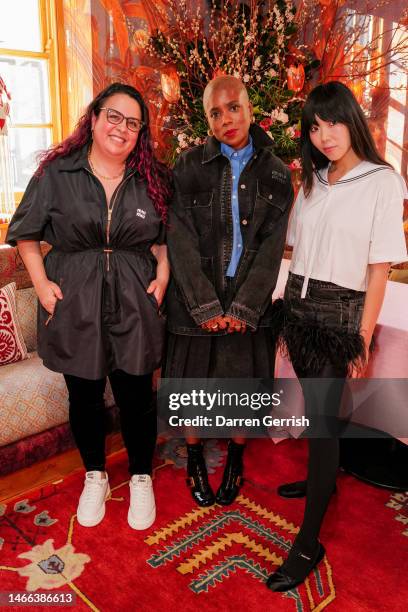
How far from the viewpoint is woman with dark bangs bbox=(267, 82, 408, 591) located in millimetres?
1411

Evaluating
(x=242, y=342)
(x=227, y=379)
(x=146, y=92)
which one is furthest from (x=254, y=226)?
(x=146, y=92)

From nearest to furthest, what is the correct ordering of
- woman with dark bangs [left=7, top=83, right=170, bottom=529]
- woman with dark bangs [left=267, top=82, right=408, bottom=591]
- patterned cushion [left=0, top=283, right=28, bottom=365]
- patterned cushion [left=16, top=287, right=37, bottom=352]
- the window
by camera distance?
woman with dark bangs [left=267, top=82, right=408, bottom=591] → woman with dark bangs [left=7, top=83, right=170, bottom=529] → patterned cushion [left=0, top=283, right=28, bottom=365] → patterned cushion [left=16, top=287, right=37, bottom=352] → the window

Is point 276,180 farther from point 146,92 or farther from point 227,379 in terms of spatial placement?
point 146,92

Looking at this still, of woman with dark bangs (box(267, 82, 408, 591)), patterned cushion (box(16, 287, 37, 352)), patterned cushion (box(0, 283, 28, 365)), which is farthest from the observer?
patterned cushion (box(16, 287, 37, 352))

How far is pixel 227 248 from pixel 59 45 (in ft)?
7.20

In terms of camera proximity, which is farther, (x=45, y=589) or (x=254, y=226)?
(x=254, y=226)

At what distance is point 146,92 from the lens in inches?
137

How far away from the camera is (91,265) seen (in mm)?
1667

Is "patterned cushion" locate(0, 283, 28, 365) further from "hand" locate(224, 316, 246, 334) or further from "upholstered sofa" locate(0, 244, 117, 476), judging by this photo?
"hand" locate(224, 316, 246, 334)

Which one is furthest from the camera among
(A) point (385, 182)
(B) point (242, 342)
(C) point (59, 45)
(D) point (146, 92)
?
(D) point (146, 92)

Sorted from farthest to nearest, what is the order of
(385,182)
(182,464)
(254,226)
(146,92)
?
(146,92), (182,464), (254,226), (385,182)

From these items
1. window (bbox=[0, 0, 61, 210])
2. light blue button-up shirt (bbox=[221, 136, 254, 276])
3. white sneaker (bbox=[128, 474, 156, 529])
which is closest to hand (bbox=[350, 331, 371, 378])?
light blue button-up shirt (bbox=[221, 136, 254, 276])

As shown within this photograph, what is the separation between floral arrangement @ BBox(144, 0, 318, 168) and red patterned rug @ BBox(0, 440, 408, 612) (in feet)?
6.16

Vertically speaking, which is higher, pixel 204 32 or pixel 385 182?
pixel 204 32
